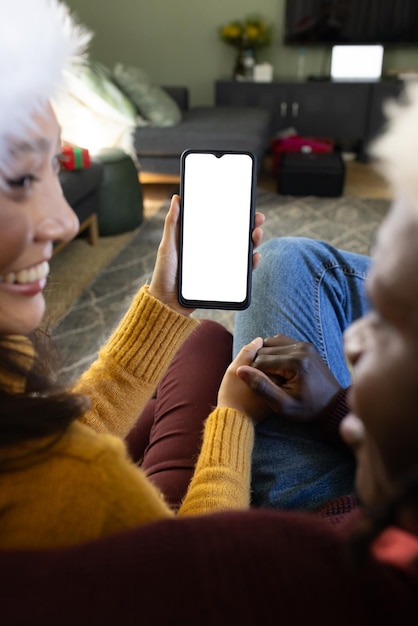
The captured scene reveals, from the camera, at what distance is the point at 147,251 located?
2.63 m

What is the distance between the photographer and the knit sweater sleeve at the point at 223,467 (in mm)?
684

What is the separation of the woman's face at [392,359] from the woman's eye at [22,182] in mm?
304

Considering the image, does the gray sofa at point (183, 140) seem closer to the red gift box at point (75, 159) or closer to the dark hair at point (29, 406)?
the red gift box at point (75, 159)

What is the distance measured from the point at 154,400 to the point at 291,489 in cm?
44

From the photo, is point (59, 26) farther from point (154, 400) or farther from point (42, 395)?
point (154, 400)

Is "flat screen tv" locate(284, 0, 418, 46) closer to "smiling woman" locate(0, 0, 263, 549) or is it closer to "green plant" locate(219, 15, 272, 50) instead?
"green plant" locate(219, 15, 272, 50)

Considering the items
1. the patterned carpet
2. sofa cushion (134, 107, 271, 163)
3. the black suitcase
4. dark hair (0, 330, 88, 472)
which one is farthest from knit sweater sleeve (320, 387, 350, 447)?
the black suitcase

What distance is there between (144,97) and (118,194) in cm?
97

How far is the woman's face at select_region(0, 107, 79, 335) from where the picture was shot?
46 centimetres

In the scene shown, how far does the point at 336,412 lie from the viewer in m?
0.82

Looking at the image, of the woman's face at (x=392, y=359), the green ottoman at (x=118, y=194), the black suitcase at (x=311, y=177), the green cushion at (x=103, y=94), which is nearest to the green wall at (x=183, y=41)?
the green cushion at (x=103, y=94)

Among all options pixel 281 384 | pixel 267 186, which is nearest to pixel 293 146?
pixel 267 186

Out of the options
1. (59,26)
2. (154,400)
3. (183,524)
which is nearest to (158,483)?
(154,400)

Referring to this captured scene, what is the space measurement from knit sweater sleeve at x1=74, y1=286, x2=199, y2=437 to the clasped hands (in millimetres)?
110
